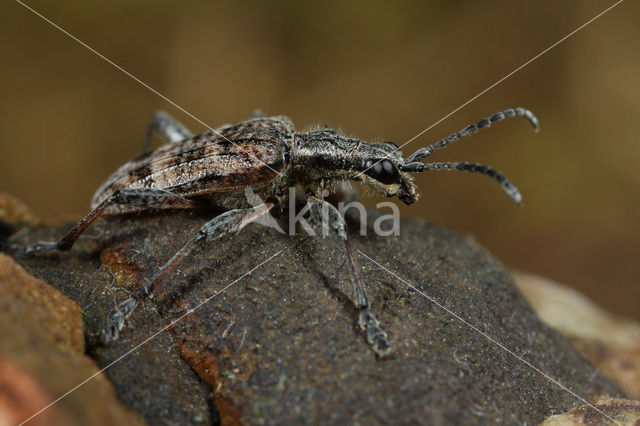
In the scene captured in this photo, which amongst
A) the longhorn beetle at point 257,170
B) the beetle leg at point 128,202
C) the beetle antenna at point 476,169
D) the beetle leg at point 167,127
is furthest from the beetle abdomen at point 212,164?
the beetle antenna at point 476,169

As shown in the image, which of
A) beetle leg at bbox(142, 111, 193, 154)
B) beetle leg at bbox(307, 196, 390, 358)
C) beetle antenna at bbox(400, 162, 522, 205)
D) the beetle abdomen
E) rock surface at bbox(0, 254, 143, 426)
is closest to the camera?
rock surface at bbox(0, 254, 143, 426)

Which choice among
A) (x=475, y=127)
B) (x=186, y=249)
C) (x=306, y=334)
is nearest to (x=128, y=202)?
(x=186, y=249)

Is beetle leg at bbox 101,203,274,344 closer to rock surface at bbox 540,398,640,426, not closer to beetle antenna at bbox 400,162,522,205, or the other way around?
beetle antenna at bbox 400,162,522,205

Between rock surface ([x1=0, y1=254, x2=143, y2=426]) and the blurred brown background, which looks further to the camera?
the blurred brown background

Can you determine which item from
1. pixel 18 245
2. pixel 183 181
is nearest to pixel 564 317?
pixel 183 181

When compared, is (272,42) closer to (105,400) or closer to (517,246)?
(517,246)

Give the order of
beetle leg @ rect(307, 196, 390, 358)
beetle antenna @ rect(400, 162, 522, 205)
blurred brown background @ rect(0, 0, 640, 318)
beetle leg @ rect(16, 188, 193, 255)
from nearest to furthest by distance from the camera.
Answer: beetle leg @ rect(307, 196, 390, 358), beetle antenna @ rect(400, 162, 522, 205), beetle leg @ rect(16, 188, 193, 255), blurred brown background @ rect(0, 0, 640, 318)

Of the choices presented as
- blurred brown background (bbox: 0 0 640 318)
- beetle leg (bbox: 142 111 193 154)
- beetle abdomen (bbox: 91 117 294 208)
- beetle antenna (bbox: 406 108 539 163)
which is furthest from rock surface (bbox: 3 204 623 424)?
blurred brown background (bbox: 0 0 640 318)
